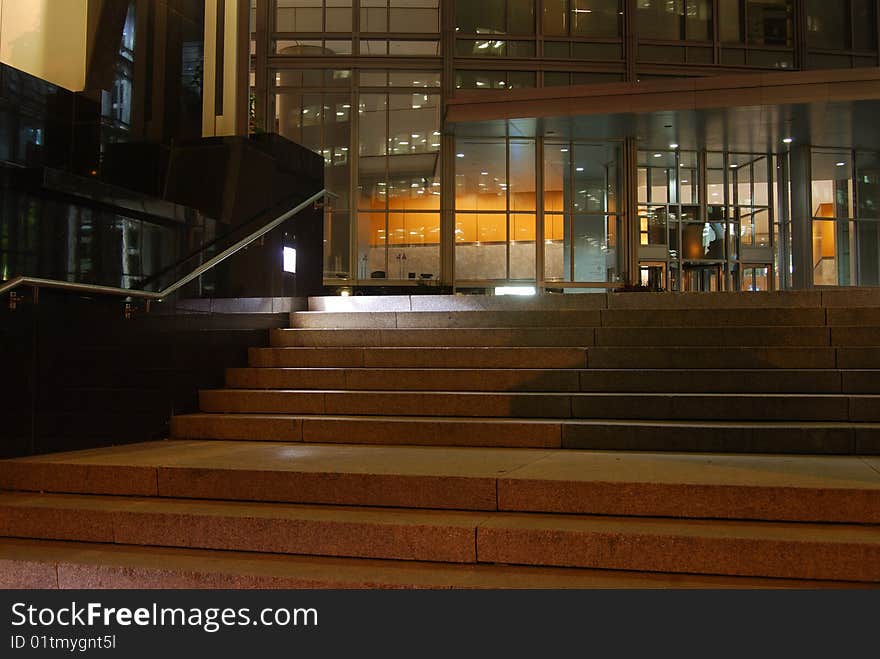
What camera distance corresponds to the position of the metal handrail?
602 centimetres

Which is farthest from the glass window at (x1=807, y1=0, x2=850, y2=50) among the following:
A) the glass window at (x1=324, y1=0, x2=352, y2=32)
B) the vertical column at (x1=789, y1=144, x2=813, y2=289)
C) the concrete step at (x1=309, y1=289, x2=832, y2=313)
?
the concrete step at (x1=309, y1=289, x2=832, y2=313)

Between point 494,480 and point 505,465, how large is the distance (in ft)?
2.04

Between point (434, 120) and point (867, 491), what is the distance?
65.1 feet

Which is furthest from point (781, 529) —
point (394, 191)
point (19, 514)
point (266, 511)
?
point (394, 191)

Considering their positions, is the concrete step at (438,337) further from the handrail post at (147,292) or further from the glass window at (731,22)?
the glass window at (731,22)

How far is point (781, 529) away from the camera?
15.3 ft

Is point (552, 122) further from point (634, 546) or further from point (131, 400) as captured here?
point (634, 546)

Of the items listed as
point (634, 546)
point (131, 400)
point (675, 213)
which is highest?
point (675, 213)

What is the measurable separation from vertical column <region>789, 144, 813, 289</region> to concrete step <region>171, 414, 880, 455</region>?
16778 millimetres

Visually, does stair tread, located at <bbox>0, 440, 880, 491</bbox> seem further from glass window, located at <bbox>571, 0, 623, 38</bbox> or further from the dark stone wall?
glass window, located at <bbox>571, 0, 623, 38</bbox>

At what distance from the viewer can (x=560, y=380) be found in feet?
25.7

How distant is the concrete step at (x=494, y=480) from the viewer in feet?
16.2

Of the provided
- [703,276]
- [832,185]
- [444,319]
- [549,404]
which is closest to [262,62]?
[703,276]

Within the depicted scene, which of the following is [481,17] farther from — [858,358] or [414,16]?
[858,358]
